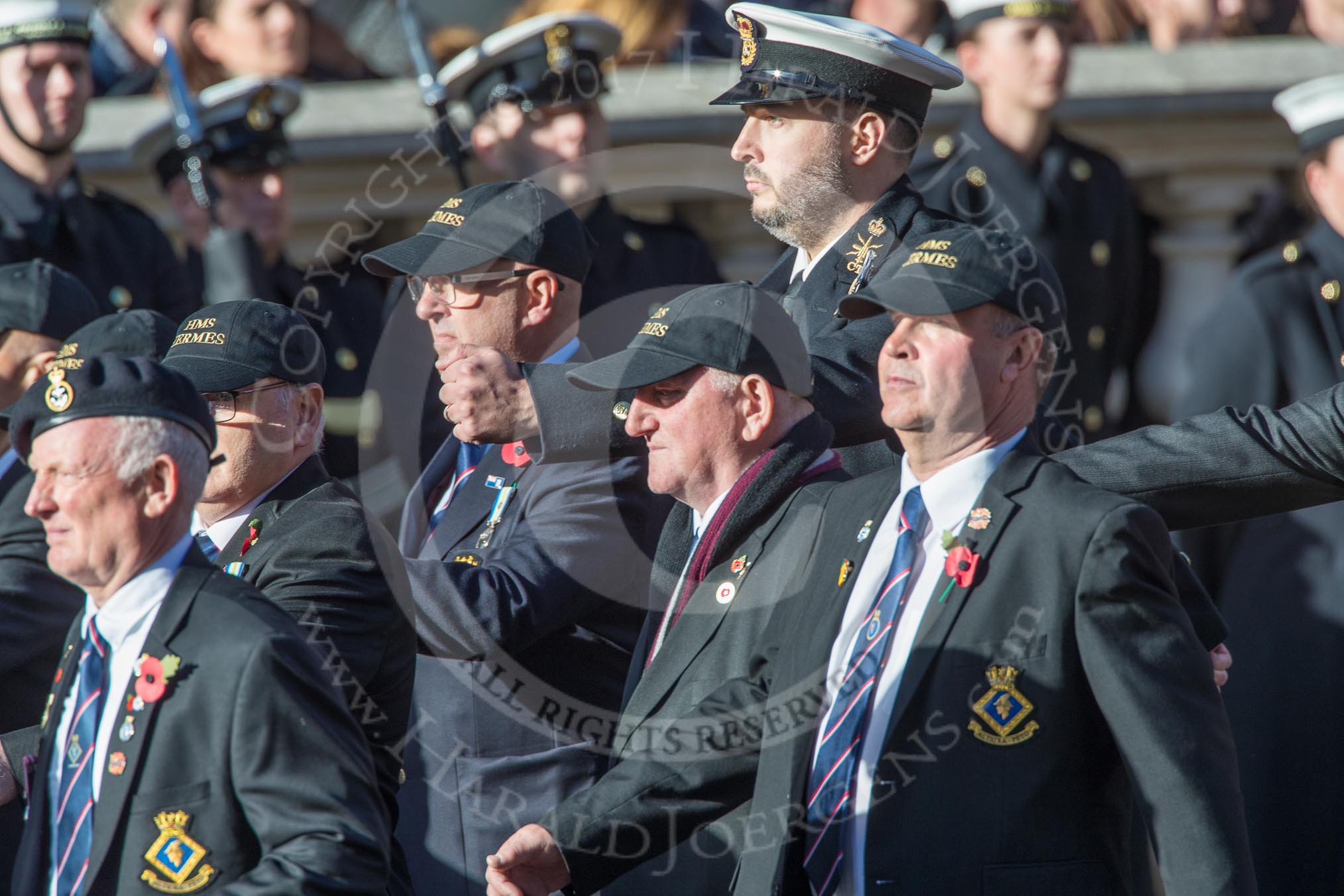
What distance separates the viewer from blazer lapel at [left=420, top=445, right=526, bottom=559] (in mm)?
4477

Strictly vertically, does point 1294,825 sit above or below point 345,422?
below

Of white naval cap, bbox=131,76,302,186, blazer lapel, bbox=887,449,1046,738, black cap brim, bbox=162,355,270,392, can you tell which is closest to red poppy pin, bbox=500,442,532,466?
black cap brim, bbox=162,355,270,392

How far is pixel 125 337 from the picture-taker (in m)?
4.62

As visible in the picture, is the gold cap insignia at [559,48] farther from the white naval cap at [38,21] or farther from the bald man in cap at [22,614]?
the bald man in cap at [22,614]

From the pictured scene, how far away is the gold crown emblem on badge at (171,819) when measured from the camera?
3088mm

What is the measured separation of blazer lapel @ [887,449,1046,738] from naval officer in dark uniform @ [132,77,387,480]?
334cm

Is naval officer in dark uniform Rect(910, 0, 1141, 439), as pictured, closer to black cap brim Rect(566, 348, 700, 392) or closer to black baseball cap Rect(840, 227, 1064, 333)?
black cap brim Rect(566, 348, 700, 392)

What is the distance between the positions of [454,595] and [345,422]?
2484mm

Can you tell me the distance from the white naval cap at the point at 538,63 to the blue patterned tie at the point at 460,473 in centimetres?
191

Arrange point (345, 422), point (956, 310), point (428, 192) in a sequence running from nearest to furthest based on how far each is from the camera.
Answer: point (956, 310) → point (345, 422) → point (428, 192)

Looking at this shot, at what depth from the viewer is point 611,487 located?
438cm

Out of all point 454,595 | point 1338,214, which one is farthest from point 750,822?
point 1338,214

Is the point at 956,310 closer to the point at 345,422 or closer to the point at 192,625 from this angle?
the point at 192,625

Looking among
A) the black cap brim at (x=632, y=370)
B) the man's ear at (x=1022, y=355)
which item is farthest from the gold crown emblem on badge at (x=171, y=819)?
the man's ear at (x=1022, y=355)
